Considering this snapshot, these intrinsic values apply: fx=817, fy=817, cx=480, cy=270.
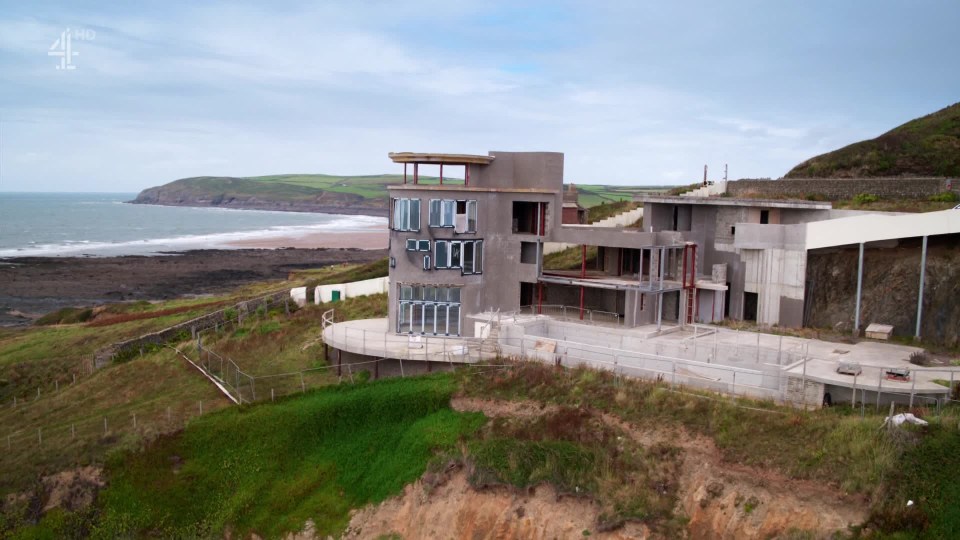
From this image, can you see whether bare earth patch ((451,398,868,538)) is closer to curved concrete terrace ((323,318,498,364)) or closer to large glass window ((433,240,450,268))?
curved concrete terrace ((323,318,498,364))

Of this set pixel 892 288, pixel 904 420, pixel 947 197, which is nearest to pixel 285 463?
pixel 904 420

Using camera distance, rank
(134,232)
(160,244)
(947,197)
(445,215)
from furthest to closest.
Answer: (134,232) → (160,244) → (947,197) → (445,215)

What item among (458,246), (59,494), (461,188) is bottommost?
(59,494)

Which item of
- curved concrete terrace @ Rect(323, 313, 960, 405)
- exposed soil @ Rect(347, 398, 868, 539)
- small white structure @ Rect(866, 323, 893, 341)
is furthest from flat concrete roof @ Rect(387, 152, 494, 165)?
small white structure @ Rect(866, 323, 893, 341)

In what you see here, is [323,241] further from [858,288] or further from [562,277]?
[858,288]

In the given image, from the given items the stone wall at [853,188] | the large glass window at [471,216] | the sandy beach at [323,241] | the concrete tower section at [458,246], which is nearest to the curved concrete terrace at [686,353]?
the concrete tower section at [458,246]

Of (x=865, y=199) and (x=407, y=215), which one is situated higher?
(x=865, y=199)

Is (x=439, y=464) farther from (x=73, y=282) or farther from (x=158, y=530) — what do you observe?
(x=73, y=282)
